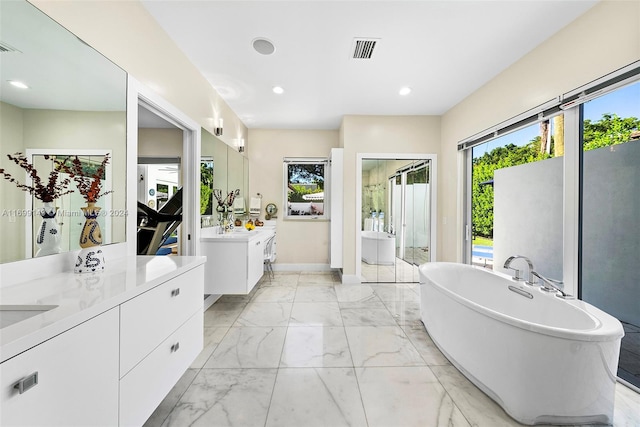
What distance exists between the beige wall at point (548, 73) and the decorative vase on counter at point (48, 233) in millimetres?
3508

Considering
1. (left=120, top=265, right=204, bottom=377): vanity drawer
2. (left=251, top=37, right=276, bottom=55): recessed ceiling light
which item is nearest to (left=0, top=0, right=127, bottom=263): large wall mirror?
(left=120, top=265, right=204, bottom=377): vanity drawer

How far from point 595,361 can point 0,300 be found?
2722 mm

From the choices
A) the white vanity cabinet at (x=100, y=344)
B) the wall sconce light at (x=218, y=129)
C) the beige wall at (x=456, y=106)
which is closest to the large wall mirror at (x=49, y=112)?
the beige wall at (x=456, y=106)

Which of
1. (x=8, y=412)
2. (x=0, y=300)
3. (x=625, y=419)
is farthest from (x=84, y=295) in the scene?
(x=625, y=419)

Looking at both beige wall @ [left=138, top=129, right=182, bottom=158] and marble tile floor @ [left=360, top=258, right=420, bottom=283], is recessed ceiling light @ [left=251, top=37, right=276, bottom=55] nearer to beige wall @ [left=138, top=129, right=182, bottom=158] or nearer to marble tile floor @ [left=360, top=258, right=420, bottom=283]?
beige wall @ [left=138, top=129, right=182, bottom=158]

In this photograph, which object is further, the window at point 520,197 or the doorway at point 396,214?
the doorway at point 396,214

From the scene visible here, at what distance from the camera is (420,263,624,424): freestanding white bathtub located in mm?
1356

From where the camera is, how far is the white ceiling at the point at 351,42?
1912mm

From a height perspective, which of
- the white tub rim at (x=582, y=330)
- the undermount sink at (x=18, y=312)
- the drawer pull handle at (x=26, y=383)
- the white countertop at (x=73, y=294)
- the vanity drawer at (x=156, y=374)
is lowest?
the vanity drawer at (x=156, y=374)

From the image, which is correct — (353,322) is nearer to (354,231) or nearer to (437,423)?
(437,423)

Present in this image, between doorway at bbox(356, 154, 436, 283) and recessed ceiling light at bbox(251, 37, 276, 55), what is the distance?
86.0 inches

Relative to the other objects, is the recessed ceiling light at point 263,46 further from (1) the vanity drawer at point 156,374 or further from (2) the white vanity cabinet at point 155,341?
(1) the vanity drawer at point 156,374

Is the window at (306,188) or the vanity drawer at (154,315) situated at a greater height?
the window at (306,188)

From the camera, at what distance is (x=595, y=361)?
1350 mm
